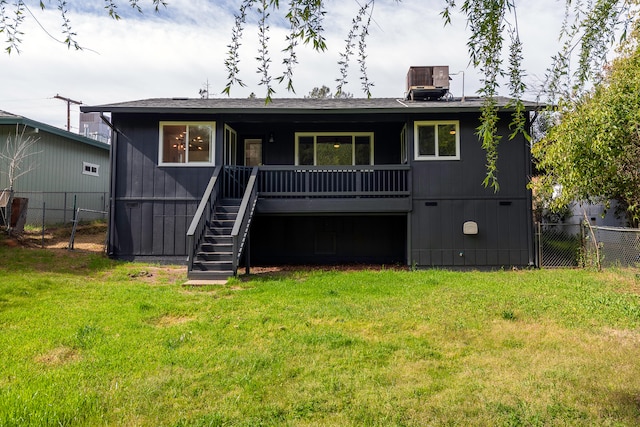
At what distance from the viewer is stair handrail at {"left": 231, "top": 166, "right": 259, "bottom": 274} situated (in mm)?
7679

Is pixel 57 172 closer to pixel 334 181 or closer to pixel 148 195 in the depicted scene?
pixel 148 195

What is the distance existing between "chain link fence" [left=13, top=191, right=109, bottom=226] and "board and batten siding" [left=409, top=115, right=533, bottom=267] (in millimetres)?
10421

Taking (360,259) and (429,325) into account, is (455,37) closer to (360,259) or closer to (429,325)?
(429,325)

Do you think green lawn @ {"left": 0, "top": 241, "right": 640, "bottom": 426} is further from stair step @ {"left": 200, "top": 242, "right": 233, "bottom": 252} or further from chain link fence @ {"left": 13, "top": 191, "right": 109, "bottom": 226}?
chain link fence @ {"left": 13, "top": 191, "right": 109, "bottom": 226}

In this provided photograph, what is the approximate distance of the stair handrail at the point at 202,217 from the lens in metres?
7.69

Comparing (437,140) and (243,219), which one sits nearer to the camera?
(243,219)

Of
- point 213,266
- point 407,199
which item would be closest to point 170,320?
point 213,266

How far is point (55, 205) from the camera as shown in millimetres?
13656

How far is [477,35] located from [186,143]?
8850mm

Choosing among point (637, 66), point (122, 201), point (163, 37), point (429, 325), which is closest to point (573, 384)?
point (429, 325)

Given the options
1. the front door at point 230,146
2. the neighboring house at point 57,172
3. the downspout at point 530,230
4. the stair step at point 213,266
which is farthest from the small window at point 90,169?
the downspout at point 530,230

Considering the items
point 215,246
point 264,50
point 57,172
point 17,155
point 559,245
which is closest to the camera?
point 264,50

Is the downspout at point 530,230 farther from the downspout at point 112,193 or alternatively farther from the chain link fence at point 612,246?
the downspout at point 112,193

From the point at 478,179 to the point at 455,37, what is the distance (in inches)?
285
